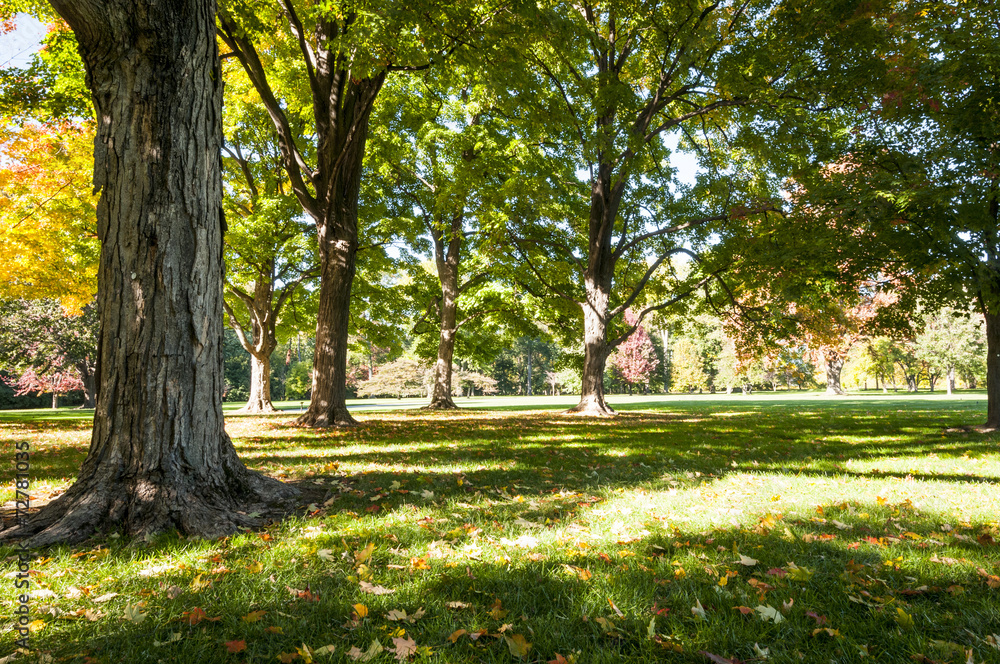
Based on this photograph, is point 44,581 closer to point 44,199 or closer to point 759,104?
point 759,104

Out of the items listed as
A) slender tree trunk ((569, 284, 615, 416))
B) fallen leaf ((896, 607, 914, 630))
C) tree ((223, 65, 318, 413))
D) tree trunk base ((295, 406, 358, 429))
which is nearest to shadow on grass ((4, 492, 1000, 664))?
fallen leaf ((896, 607, 914, 630))

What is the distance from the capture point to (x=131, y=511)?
11.2 feet

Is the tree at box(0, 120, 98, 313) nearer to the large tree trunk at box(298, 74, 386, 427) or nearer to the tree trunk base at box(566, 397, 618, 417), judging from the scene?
the large tree trunk at box(298, 74, 386, 427)

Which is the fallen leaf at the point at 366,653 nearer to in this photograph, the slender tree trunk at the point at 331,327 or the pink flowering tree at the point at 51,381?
the slender tree trunk at the point at 331,327

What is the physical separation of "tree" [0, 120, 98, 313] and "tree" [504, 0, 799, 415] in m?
13.0

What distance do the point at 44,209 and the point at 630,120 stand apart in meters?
17.1

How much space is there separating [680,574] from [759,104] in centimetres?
1317

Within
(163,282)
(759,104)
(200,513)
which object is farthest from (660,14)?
(200,513)

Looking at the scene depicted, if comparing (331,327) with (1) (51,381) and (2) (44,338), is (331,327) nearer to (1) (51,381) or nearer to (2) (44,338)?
(2) (44,338)

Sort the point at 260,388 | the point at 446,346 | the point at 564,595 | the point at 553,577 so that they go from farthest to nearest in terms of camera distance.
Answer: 1. the point at 446,346
2. the point at 260,388
3. the point at 553,577
4. the point at 564,595

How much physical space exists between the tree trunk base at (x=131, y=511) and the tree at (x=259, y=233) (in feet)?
42.3

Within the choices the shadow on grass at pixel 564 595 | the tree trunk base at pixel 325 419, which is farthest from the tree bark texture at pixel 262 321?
the shadow on grass at pixel 564 595

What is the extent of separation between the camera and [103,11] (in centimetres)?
354

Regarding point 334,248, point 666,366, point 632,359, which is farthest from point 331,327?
point 666,366
